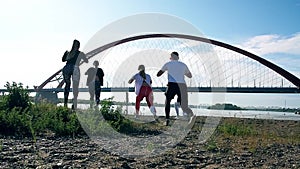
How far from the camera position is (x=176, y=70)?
895 cm

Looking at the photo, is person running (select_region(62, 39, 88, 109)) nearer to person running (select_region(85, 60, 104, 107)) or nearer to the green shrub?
person running (select_region(85, 60, 104, 107))

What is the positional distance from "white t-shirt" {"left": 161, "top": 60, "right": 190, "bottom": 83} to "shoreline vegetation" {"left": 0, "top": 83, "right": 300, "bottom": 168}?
6.17 ft

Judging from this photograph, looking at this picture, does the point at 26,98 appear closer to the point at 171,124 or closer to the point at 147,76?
the point at 171,124

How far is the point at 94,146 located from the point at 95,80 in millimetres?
5866

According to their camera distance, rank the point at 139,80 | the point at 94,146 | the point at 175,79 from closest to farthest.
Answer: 1. the point at 94,146
2. the point at 175,79
3. the point at 139,80

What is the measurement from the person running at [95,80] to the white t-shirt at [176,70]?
2.32 meters

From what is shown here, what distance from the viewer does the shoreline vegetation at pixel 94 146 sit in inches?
154

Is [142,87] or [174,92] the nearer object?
[174,92]

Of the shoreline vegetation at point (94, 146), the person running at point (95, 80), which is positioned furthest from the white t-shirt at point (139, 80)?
the shoreline vegetation at point (94, 146)

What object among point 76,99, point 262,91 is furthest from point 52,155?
point 262,91

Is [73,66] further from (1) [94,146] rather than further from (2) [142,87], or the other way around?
(1) [94,146]

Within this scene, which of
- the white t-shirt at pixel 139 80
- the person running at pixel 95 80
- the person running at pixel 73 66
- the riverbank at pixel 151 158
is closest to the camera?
the riverbank at pixel 151 158

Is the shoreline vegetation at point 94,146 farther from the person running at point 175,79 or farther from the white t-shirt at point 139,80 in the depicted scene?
the white t-shirt at point 139,80

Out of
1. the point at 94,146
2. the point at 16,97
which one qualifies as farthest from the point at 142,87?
the point at 94,146
